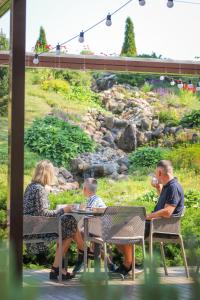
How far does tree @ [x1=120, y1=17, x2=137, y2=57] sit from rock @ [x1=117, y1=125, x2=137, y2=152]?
1661mm

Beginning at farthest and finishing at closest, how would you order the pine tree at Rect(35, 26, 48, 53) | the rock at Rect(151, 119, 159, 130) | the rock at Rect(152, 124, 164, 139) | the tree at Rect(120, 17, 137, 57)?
the tree at Rect(120, 17, 137, 57) < the rock at Rect(151, 119, 159, 130) < the rock at Rect(152, 124, 164, 139) < the pine tree at Rect(35, 26, 48, 53)

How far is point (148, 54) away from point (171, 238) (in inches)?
413

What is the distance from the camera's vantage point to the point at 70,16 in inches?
621

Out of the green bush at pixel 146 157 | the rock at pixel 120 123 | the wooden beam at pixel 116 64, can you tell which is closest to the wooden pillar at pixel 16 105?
the wooden beam at pixel 116 64

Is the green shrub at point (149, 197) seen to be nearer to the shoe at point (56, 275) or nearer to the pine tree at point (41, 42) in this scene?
the pine tree at point (41, 42)

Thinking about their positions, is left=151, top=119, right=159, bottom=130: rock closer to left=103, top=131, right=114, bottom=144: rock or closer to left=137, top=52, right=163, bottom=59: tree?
left=103, top=131, right=114, bottom=144: rock

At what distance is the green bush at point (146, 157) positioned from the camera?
49.8 feet

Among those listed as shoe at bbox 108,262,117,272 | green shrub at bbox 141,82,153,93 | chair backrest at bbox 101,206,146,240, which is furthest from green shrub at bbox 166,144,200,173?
chair backrest at bbox 101,206,146,240

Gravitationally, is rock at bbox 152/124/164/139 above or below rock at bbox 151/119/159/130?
below

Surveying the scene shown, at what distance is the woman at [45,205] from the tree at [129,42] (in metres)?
10.3

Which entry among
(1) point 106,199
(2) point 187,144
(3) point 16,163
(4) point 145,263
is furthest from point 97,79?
(4) point 145,263

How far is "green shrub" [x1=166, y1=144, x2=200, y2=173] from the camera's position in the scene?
48.8 ft

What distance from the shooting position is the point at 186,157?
49.6ft

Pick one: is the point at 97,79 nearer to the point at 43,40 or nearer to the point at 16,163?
the point at 43,40
